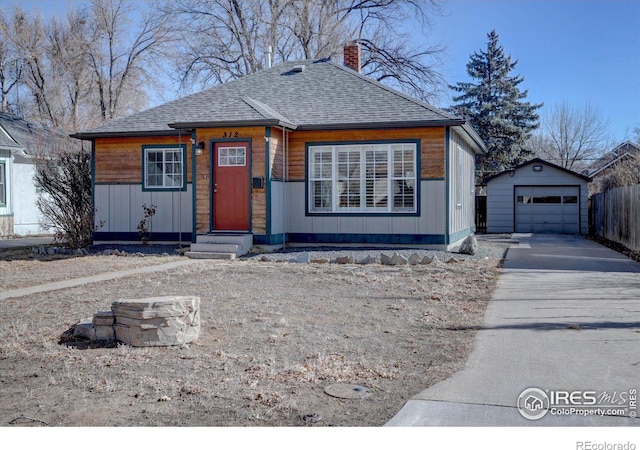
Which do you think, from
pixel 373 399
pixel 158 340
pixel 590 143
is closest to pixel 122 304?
pixel 158 340

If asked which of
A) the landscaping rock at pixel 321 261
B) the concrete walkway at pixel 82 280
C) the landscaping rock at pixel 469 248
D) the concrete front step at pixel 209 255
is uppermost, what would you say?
the landscaping rock at pixel 469 248

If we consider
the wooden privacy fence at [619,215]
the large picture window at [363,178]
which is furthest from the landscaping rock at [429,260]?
the wooden privacy fence at [619,215]

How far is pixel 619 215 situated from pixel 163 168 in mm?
12791

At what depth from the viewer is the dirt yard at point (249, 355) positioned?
4.71 metres

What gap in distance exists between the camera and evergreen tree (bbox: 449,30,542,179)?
3800 centimetres

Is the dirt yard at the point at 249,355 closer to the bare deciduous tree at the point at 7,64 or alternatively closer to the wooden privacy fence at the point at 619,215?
the wooden privacy fence at the point at 619,215

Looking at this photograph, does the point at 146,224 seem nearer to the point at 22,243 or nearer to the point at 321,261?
the point at 22,243

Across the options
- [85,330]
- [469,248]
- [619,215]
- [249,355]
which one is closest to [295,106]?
[469,248]

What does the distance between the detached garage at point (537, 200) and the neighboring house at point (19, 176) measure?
16.4 m

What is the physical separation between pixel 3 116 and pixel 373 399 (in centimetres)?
2583

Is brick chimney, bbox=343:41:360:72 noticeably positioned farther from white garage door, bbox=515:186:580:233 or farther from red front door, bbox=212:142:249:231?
white garage door, bbox=515:186:580:233

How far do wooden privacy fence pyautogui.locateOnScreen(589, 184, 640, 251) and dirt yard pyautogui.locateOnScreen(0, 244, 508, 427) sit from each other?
7.85 meters

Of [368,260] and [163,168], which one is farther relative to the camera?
[163,168]

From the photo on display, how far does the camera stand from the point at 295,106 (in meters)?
17.7
